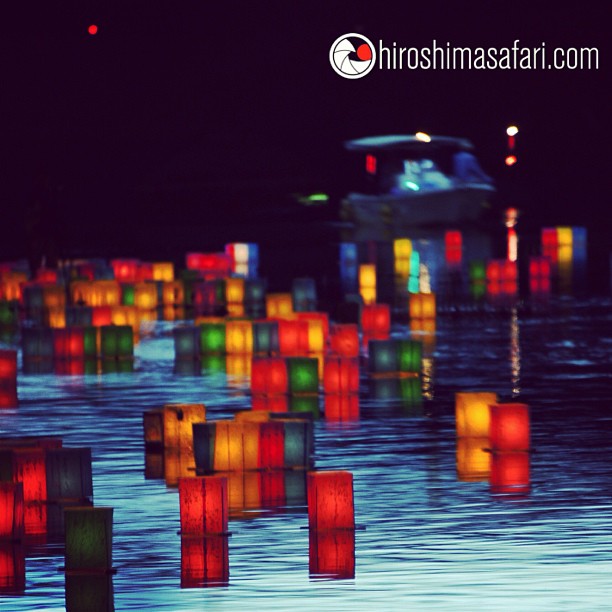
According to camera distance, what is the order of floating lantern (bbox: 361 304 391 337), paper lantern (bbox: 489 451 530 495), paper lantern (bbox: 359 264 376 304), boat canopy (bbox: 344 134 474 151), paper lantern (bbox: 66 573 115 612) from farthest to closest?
boat canopy (bbox: 344 134 474 151) < paper lantern (bbox: 359 264 376 304) < floating lantern (bbox: 361 304 391 337) < paper lantern (bbox: 489 451 530 495) < paper lantern (bbox: 66 573 115 612)

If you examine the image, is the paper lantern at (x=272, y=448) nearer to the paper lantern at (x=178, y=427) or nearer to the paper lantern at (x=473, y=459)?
the paper lantern at (x=178, y=427)

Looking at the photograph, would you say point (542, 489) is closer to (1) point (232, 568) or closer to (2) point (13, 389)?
(1) point (232, 568)

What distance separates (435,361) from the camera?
2319cm

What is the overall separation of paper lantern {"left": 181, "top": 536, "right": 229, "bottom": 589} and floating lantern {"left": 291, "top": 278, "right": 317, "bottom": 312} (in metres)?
16.5

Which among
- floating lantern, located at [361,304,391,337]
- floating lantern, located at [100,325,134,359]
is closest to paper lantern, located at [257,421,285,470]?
floating lantern, located at [100,325,134,359]

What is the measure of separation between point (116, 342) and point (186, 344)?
2.58 ft

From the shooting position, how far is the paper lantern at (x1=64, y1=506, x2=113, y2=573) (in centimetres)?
1154

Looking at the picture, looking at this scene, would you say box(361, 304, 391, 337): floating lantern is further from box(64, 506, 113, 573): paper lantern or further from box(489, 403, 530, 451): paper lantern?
box(64, 506, 113, 573): paper lantern

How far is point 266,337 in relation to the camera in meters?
23.2

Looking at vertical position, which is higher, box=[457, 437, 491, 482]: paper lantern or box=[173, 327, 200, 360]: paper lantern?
box=[173, 327, 200, 360]: paper lantern

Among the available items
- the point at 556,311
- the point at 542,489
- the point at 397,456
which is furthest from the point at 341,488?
the point at 556,311

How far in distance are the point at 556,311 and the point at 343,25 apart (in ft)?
140

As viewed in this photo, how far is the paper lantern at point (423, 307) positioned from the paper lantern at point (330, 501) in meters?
15.3

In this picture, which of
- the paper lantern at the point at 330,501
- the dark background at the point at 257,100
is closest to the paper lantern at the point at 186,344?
the paper lantern at the point at 330,501
